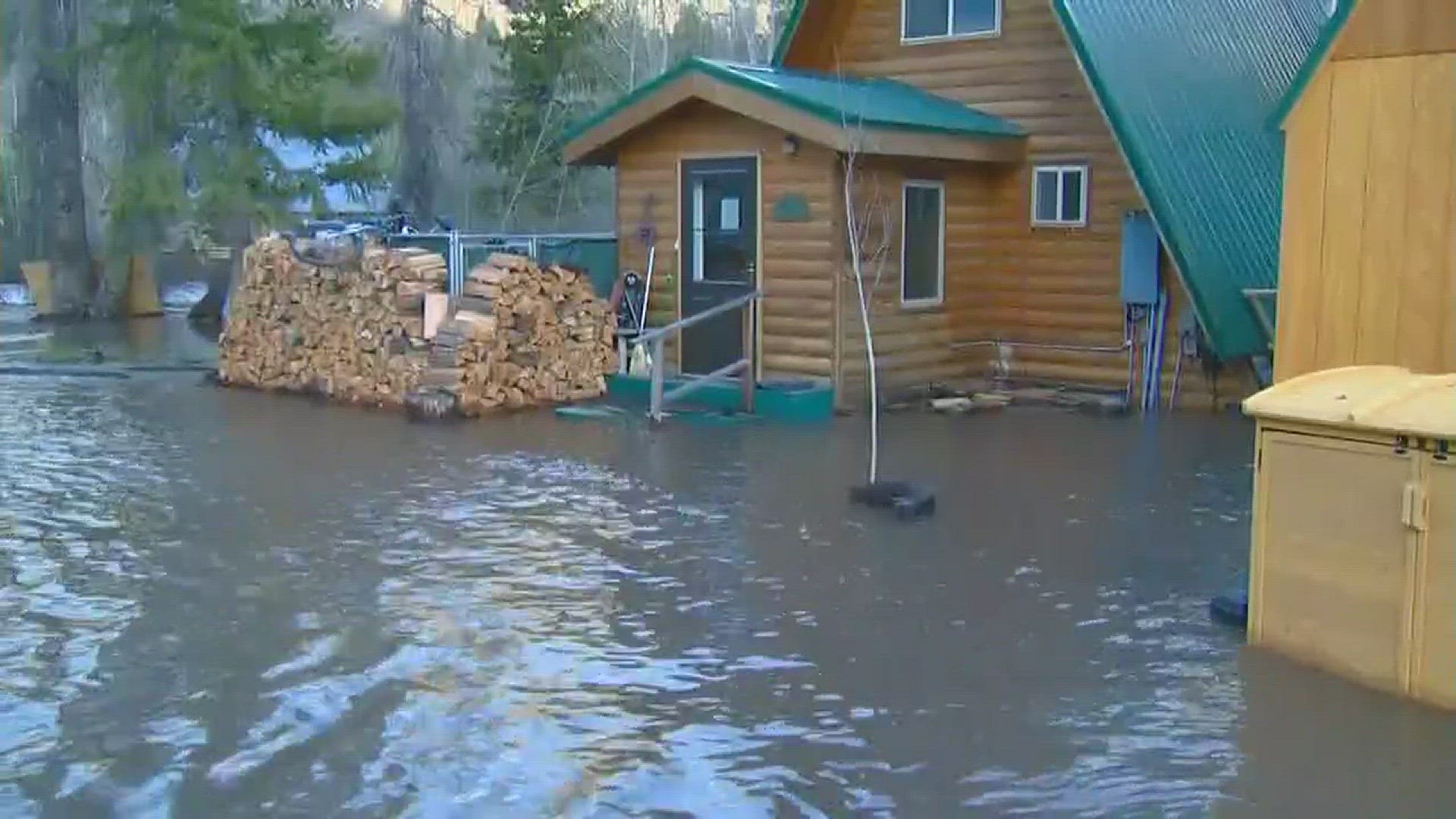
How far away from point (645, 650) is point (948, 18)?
443 inches

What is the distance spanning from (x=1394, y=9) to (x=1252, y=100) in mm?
9854

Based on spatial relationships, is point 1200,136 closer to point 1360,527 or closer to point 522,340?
point 522,340

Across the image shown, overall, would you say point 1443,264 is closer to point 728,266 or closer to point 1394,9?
point 1394,9

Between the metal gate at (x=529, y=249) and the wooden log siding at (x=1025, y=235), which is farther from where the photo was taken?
the metal gate at (x=529, y=249)

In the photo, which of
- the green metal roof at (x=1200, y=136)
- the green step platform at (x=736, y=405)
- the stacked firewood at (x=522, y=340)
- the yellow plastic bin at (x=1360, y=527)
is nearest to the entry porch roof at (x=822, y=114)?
the green metal roof at (x=1200, y=136)

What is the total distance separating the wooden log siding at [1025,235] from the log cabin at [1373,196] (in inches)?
310

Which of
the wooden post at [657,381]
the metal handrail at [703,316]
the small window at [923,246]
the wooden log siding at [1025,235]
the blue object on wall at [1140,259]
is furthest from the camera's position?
the wooden log siding at [1025,235]

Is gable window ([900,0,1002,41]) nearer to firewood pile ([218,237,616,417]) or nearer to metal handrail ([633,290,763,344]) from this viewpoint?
metal handrail ([633,290,763,344])

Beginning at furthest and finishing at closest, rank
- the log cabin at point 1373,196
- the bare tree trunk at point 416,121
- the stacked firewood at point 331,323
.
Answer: the bare tree trunk at point 416,121, the stacked firewood at point 331,323, the log cabin at point 1373,196

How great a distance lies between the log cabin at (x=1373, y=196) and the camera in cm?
695

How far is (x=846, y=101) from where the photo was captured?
14.4 meters

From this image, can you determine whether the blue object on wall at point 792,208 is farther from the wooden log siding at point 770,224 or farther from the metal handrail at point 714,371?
the metal handrail at point 714,371

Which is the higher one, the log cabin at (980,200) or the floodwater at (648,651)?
the log cabin at (980,200)

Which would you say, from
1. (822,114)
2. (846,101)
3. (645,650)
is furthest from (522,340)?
(645,650)
